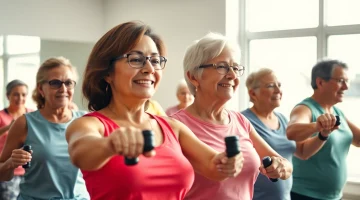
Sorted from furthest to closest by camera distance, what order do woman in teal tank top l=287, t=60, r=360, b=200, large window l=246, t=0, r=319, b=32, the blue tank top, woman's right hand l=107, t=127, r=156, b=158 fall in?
large window l=246, t=0, r=319, b=32, woman in teal tank top l=287, t=60, r=360, b=200, the blue tank top, woman's right hand l=107, t=127, r=156, b=158

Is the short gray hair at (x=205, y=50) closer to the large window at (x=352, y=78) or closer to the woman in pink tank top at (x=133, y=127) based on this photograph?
the woman in pink tank top at (x=133, y=127)

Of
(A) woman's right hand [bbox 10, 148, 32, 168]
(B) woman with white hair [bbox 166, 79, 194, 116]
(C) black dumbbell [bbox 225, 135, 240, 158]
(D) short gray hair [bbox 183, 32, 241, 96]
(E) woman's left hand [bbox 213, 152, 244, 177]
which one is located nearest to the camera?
(C) black dumbbell [bbox 225, 135, 240, 158]

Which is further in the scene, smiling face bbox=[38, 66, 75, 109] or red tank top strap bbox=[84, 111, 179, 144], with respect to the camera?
smiling face bbox=[38, 66, 75, 109]

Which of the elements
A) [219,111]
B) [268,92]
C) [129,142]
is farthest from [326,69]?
[129,142]

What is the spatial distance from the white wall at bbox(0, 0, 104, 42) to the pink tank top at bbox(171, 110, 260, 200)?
12.7 feet

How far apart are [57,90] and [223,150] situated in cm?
113

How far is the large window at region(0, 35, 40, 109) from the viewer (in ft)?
17.8

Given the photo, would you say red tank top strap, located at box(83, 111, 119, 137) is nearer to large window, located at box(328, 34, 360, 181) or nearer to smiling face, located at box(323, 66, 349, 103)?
smiling face, located at box(323, 66, 349, 103)

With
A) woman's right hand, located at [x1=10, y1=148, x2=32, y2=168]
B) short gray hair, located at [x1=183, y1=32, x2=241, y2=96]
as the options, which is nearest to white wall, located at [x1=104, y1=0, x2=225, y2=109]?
short gray hair, located at [x1=183, y1=32, x2=241, y2=96]

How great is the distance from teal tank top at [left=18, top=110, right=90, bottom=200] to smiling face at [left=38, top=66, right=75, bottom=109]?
159mm

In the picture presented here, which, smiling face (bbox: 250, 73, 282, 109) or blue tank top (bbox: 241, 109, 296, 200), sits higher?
smiling face (bbox: 250, 73, 282, 109)

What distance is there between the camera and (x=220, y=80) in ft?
7.03

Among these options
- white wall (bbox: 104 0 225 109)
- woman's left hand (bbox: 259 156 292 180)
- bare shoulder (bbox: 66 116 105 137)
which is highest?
white wall (bbox: 104 0 225 109)

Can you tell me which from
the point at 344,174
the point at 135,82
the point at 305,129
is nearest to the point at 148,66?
the point at 135,82
